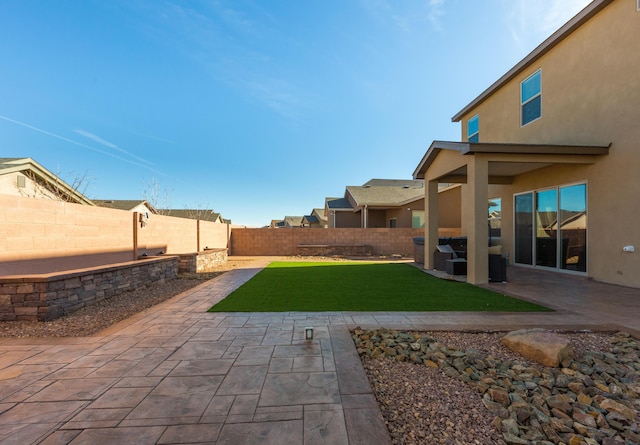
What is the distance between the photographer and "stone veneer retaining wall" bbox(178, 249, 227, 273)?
8.99 meters

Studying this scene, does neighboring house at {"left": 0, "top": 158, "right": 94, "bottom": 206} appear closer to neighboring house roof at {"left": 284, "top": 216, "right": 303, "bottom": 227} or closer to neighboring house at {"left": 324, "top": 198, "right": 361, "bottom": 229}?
neighboring house at {"left": 324, "top": 198, "right": 361, "bottom": 229}

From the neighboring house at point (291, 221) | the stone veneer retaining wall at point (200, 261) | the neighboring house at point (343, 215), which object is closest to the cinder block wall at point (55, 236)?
the stone veneer retaining wall at point (200, 261)

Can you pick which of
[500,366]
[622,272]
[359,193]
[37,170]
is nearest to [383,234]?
[359,193]

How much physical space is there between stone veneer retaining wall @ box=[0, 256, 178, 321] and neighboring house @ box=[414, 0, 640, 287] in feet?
26.0

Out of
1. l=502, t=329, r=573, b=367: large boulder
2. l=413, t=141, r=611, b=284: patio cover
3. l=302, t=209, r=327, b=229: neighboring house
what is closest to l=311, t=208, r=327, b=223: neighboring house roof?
l=302, t=209, r=327, b=229: neighboring house

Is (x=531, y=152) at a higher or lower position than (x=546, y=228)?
higher

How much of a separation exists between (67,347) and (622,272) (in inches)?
406

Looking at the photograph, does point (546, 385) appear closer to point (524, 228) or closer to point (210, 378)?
point (210, 378)

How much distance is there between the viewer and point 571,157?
695cm

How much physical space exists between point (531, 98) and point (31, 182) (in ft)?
61.3

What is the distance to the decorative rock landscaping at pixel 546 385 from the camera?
190 centimetres

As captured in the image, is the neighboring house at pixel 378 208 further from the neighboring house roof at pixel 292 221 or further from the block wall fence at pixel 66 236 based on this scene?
the neighboring house roof at pixel 292 221

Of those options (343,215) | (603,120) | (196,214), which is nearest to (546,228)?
(603,120)

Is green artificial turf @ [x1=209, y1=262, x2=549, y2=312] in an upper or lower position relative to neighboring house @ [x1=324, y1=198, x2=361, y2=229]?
lower
